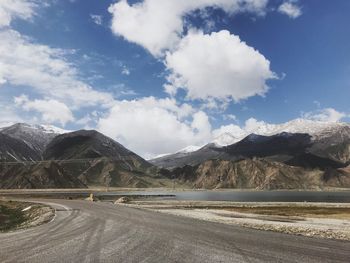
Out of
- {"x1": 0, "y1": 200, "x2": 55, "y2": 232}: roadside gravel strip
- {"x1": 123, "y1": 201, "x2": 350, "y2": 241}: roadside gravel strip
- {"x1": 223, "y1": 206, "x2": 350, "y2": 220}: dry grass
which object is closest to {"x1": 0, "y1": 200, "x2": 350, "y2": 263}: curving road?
{"x1": 123, "y1": 201, "x2": 350, "y2": 241}: roadside gravel strip

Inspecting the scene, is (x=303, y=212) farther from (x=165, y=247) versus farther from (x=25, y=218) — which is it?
(x=165, y=247)

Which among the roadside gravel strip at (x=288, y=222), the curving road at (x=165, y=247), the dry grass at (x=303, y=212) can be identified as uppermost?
the dry grass at (x=303, y=212)

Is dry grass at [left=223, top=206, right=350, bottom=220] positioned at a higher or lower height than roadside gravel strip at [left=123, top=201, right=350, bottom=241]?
A: higher

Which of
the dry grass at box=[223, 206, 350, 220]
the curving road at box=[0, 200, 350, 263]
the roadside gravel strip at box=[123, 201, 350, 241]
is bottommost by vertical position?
the curving road at box=[0, 200, 350, 263]

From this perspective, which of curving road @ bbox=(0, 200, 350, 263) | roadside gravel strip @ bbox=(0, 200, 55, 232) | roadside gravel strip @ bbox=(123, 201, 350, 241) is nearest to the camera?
curving road @ bbox=(0, 200, 350, 263)

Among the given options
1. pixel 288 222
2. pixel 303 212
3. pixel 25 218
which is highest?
pixel 303 212

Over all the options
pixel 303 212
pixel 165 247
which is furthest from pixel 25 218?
pixel 303 212

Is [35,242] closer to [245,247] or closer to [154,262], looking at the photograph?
[154,262]

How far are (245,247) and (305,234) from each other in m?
9.44

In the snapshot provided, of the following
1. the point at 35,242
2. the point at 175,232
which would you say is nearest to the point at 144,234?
the point at 175,232

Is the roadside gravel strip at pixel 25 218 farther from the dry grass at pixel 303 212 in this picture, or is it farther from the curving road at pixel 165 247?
the dry grass at pixel 303 212

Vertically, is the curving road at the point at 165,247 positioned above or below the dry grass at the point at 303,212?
below

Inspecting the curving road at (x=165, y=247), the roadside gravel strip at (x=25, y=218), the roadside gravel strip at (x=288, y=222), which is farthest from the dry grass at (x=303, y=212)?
the curving road at (x=165, y=247)

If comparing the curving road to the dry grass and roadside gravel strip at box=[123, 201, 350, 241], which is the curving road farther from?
the dry grass
